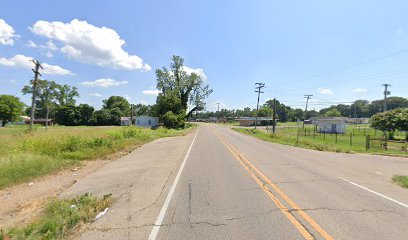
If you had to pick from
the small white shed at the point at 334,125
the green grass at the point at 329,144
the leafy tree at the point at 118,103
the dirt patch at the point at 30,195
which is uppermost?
the leafy tree at the point at 118,103

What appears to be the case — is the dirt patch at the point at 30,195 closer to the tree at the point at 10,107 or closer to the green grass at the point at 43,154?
the green grass at the point at 43,154

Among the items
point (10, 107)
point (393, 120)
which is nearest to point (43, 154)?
point (393, 120)

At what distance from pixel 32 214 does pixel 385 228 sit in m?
7.29

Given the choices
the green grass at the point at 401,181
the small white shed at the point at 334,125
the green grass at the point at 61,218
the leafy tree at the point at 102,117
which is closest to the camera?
the green grass at the point at 61,218

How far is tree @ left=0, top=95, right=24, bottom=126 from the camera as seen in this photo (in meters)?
60.8

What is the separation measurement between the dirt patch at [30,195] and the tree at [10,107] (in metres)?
63.8

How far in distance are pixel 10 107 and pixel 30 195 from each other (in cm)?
6801

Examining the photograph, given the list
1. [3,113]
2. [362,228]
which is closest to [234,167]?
[362,228]

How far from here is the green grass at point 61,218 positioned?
4582mm

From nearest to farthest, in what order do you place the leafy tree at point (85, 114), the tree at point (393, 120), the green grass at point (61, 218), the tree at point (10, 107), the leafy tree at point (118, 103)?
the green grass at point (61, 218) < the tree at point (393, 120) < the tree at point (10, 107) < the leafy tree at point (85, 114) < the leafy tree at point (118, 103)

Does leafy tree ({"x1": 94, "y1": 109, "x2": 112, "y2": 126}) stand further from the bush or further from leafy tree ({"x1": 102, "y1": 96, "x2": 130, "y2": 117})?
the bush

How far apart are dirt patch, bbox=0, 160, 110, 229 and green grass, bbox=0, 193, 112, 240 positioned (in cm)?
47

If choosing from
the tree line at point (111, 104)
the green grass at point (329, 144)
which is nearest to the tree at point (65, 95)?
the tree line at point (111, 104)

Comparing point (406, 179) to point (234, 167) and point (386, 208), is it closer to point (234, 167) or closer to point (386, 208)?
point (386, 208)
